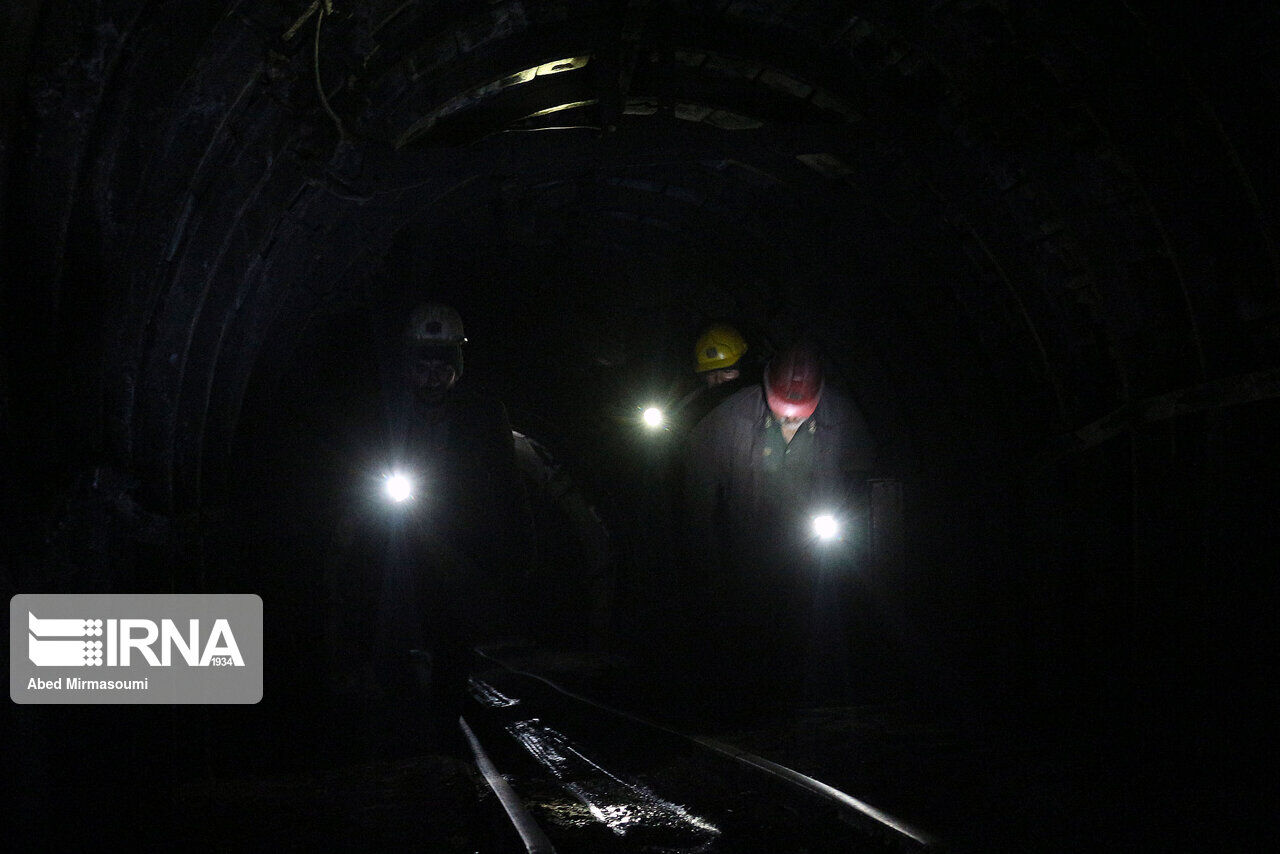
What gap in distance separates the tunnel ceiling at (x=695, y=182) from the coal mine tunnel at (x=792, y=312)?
0.09ft

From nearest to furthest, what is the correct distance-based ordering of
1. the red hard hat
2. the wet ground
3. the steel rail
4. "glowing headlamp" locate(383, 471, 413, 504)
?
the steel rail
the wet ground
"glowing headlamp" locate(383, 471, 413, 504)
the red hard hat

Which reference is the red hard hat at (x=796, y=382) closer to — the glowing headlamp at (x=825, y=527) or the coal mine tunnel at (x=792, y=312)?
the coal mine tunnel at (x=792, y=312)

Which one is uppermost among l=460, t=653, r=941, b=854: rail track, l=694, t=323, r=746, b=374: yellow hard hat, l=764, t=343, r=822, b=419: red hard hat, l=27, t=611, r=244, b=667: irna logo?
l=694, t=323, r=746, b=374: yellow hard hat

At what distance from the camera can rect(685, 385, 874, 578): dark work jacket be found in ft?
34.6

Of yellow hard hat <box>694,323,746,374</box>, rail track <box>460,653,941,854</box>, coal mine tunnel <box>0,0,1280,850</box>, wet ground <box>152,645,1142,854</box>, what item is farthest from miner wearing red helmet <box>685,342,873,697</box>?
rail track <box>460,653,941,854</box>

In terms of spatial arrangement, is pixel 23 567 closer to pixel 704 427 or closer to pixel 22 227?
pixel 22 227

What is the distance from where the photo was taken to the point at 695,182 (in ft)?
33.9

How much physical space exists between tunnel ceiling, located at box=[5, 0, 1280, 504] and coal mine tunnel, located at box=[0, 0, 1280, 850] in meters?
0.03

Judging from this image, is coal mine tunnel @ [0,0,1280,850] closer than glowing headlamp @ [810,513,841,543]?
Yes

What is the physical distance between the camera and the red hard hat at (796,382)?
34.4ft

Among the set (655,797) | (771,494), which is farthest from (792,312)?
(655,797)

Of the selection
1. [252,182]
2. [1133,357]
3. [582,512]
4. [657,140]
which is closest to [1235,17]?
[1133,357]

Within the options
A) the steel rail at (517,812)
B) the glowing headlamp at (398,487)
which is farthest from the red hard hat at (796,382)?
the steel rail at (517,812)

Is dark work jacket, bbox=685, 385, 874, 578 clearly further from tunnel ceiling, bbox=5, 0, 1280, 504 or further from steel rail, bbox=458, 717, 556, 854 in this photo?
steel rail, bbox=458, 717, 556, 854
